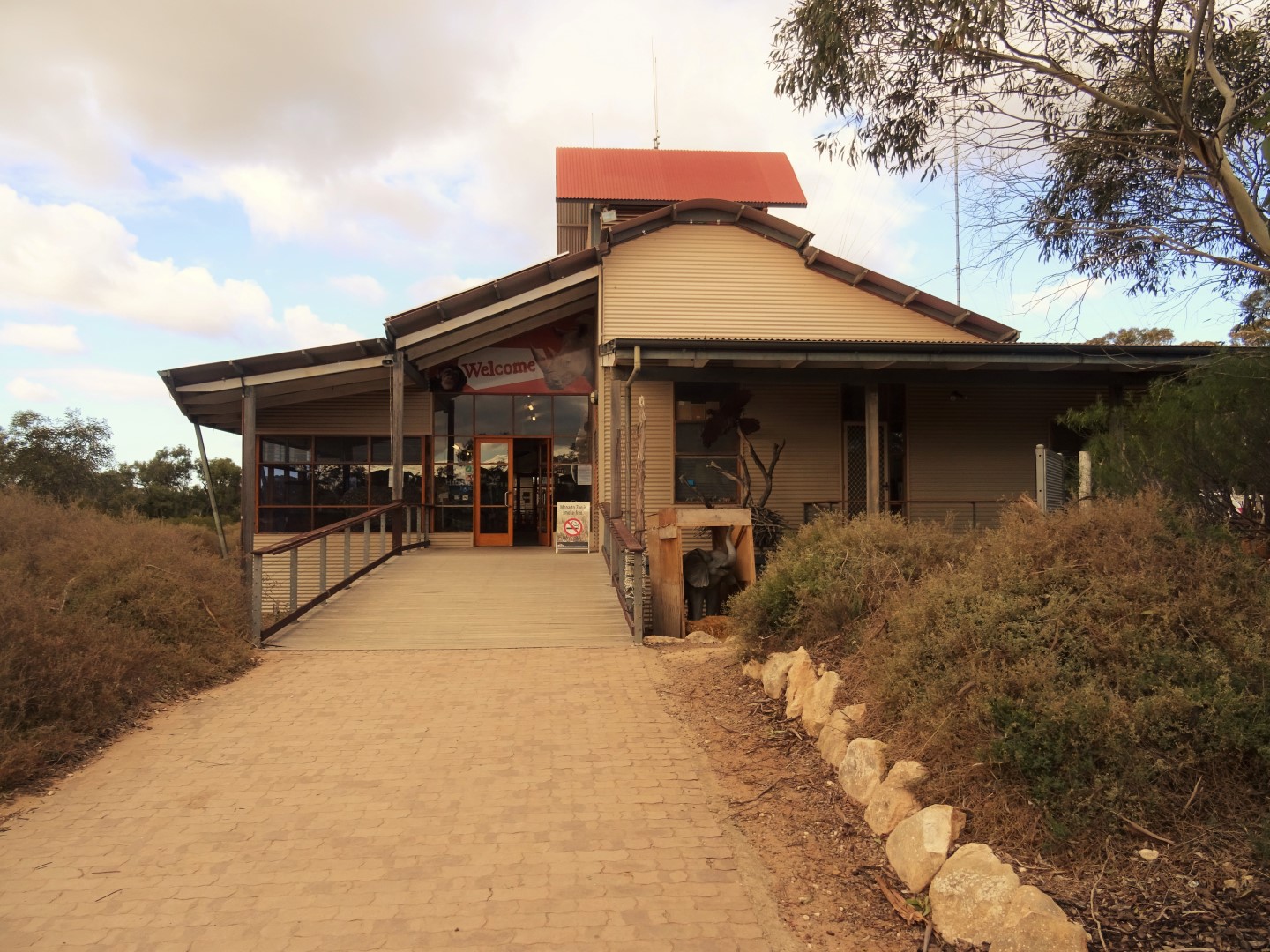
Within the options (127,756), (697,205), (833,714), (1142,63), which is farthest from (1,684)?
(697,205)

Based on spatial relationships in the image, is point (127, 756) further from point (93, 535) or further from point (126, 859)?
point (93, 535)

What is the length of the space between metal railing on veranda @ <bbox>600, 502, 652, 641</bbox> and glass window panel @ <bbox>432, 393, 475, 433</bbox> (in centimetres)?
580

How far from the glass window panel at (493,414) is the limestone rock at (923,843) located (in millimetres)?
15623

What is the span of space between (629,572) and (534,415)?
8590mm

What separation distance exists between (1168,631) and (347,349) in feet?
45.4

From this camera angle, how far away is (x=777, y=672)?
676cm

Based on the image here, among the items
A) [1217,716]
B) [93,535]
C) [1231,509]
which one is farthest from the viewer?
[93,535]

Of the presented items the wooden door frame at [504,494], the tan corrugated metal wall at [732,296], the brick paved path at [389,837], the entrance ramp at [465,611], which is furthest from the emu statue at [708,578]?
the wooden door frame at [504,494]

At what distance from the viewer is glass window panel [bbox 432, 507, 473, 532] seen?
62.1 feet

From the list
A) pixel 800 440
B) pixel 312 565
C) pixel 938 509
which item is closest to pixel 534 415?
pixel 800 440

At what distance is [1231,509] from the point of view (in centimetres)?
741

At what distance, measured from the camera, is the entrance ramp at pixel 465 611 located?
935cm

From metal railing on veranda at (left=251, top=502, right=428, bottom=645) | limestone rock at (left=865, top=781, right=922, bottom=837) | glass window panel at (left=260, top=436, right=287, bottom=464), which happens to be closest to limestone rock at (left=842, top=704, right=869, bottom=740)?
limestone rock at (left=865, top=781, right=922, bottom=837)

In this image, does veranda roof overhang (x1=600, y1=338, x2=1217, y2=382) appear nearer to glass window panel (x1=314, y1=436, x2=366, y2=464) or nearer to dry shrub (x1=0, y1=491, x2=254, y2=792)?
A: dry shrub (x1=0, y1=491, x2=254, y2=792)
